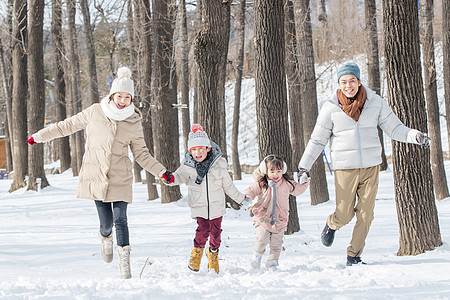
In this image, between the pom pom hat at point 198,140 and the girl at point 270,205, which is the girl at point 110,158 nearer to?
the pom pom hat at point 198,140

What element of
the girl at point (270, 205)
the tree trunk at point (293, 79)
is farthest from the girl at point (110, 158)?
the tree trunk at point (293, 79)

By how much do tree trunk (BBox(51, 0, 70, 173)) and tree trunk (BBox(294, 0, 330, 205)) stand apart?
11.6 m

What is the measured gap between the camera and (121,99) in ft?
15.5

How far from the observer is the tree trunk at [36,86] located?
1347 centimetres

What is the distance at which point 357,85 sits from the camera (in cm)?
481

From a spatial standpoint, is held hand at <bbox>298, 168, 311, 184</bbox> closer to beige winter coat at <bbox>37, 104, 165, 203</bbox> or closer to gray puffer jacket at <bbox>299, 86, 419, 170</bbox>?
gray puffer jacket at <bbox>299, 86, 419, 170</bbox>

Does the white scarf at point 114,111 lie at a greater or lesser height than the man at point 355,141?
greater

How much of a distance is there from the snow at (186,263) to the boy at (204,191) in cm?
22

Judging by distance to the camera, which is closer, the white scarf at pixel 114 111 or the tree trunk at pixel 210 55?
the white scarf at pixel 114 111

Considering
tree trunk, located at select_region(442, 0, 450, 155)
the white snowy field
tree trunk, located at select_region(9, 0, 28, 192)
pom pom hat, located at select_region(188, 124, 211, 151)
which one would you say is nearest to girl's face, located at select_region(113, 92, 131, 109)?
pom pom hat, located at select_region(188, 124, 211, 151)

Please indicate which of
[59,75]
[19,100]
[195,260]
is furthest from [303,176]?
[59,75]

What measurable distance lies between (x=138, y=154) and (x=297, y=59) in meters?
8.18

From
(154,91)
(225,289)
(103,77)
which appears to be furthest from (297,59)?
(103,77)

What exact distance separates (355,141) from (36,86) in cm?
1142
